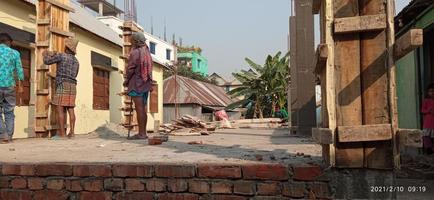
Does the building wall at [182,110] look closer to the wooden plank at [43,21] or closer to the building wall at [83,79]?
the building wall at [83,79]

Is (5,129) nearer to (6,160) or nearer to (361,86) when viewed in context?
(6,160)

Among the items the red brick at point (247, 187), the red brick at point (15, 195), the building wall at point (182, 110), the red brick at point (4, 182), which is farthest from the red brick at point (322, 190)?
the building wall at point (182, 110)

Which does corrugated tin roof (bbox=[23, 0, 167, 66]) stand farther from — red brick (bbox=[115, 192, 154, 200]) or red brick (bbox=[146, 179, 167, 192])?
red brick (bbox=[146, 179, 167, 192])

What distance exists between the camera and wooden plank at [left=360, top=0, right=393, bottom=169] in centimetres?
273

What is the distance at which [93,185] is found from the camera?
3.17 meters

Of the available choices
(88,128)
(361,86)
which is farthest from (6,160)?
(88,128)

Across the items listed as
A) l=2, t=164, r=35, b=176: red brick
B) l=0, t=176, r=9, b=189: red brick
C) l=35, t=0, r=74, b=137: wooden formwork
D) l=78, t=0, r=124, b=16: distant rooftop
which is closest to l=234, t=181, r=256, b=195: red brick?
l=2, t=164, r=35, b=176: red brick

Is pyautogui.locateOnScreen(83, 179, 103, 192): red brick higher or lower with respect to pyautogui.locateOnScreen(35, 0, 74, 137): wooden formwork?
lower

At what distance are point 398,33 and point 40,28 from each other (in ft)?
24.2

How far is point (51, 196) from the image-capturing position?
3242mm

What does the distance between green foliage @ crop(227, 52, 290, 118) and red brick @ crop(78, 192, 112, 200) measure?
14946 millimetres

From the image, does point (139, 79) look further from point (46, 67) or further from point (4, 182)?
point (4, 182)

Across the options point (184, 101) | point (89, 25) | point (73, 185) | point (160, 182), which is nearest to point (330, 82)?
point (160, 182)

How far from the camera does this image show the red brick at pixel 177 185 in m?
3.03
